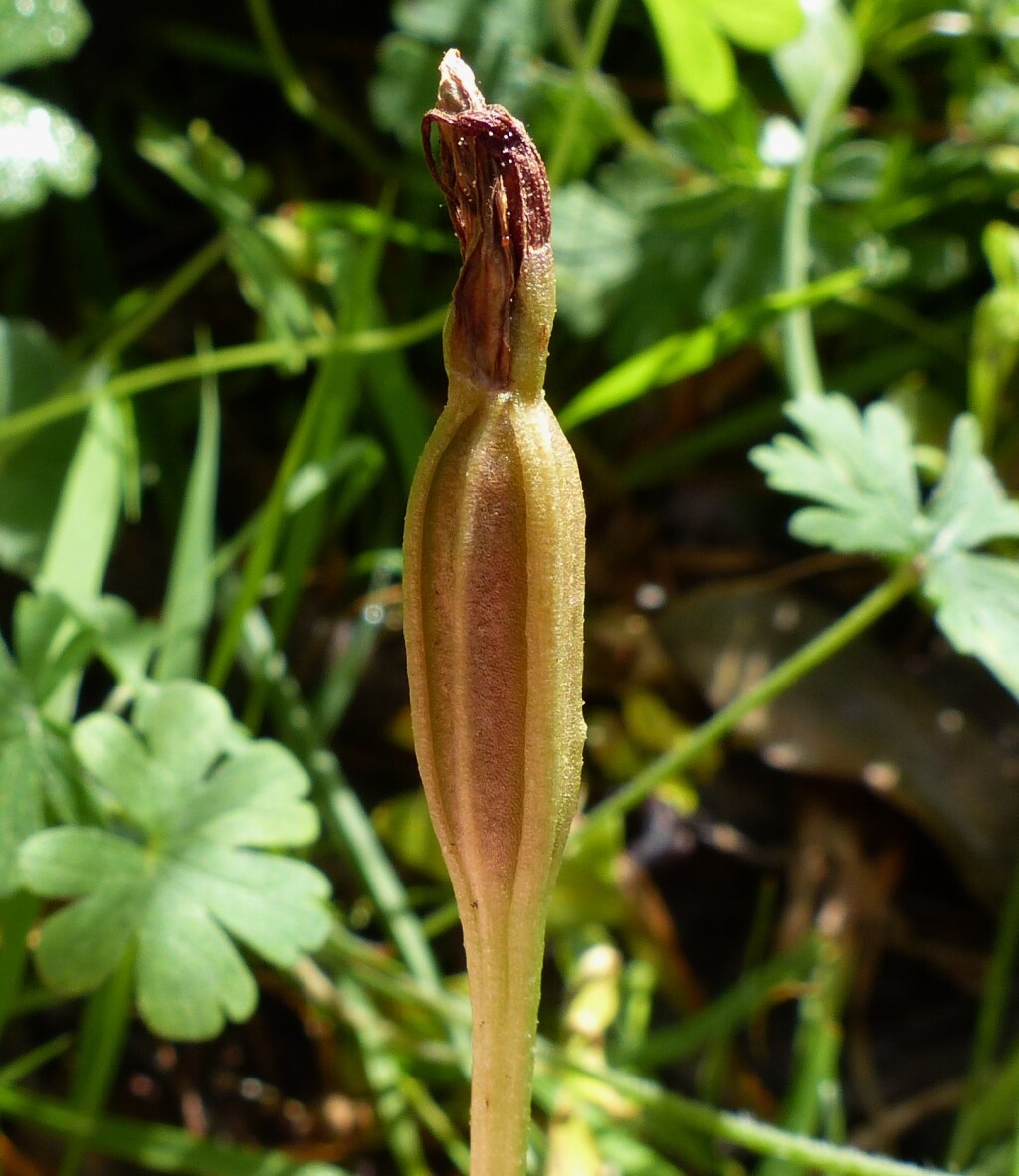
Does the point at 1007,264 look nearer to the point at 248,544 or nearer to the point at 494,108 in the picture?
the point at 248,544

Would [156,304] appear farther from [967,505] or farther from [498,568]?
[498,568]

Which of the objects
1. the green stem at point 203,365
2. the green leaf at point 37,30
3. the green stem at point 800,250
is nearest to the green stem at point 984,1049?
the green stem at point 800,250

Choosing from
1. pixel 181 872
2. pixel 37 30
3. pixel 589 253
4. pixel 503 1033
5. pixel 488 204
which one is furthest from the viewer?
pixel 589 253

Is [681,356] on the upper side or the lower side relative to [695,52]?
lower

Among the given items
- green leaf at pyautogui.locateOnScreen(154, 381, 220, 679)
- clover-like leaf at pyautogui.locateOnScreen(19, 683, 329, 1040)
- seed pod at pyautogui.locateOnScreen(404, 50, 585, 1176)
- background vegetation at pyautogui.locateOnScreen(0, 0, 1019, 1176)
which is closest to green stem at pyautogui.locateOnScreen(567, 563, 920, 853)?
background vegetation at pyautogui.locateOnScreen(0, 0, 1019, 1176)

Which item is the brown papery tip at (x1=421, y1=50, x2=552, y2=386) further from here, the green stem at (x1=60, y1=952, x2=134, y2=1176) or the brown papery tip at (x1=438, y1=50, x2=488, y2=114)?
the green stem at (x1=60, y1=952, x2=134, y2=1176)

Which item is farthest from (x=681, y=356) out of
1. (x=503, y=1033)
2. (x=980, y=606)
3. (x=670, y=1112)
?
(x=503, y=1033)

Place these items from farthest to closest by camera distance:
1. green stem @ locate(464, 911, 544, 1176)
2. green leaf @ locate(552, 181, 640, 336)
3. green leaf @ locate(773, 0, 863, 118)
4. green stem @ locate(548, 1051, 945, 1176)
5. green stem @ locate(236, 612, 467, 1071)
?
green leaf @ locate(552, 181, 640, 336) → green leaf @ locate(773, 0, 863, 118) → green stem @ locate(236, 612, 467, 1071) → green stem @ locate(548, 1051, 945, 1176) → green stem @ locate(464, 911, 544, 1176)

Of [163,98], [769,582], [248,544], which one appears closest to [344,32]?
[163,98]
